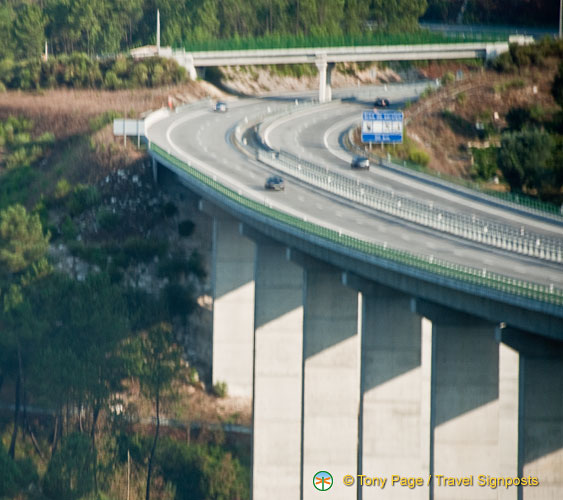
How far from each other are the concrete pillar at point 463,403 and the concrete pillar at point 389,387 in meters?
5.51

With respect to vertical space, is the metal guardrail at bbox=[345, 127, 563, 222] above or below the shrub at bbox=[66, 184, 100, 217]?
above

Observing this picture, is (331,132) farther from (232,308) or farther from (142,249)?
(232,308)

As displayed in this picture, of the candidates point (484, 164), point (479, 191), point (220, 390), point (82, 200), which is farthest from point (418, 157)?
point (82, 200)

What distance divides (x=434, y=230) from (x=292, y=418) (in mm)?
14316

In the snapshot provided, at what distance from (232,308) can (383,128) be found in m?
22.1

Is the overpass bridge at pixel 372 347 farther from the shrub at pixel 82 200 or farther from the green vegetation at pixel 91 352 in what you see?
the shrub at pixel 82 200

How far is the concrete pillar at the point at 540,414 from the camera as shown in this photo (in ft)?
148

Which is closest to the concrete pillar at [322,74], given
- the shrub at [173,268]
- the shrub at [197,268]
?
the shrub at [197,268]

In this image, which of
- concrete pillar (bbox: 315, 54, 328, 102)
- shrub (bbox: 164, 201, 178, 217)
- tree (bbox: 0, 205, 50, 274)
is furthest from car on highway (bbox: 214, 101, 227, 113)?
tree (bbox: 0, 205, 50, 274)

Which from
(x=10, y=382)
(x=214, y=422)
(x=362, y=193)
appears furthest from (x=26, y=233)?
(x=362, y=193)

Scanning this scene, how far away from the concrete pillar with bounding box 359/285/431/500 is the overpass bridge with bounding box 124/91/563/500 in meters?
0.06

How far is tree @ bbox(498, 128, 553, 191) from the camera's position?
3720 inches

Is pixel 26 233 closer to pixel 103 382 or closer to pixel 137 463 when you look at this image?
pixel 103 382

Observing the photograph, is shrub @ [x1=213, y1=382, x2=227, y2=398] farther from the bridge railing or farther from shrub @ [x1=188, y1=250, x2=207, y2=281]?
the bridge railing
